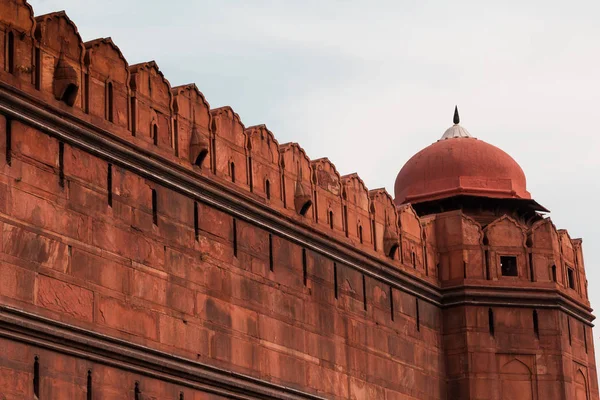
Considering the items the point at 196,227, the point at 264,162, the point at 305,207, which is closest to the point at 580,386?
the point at 305,207

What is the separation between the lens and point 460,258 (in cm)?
2847

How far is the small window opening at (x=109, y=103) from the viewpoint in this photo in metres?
20.7

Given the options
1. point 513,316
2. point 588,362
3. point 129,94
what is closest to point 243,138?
point 129,94

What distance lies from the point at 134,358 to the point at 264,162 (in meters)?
4.80

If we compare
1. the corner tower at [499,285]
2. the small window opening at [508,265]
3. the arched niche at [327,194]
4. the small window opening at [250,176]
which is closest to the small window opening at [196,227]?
the small window opening at [250,176]

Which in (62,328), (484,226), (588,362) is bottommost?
(62,328)

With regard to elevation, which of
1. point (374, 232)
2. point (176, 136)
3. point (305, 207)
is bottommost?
point (305, 207)

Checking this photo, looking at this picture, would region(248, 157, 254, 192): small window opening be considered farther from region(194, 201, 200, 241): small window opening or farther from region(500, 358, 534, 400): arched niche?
region(500, 358, 534, 400): arched niche

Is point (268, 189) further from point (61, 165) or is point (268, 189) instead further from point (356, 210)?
point (61, 165)

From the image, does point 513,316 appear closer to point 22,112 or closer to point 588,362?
point 588,362

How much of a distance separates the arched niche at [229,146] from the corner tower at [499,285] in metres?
5.86

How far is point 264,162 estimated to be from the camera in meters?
24.0

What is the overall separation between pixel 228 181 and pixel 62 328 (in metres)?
4.66

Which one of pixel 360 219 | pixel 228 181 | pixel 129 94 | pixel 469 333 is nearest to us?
pixel 129 94
